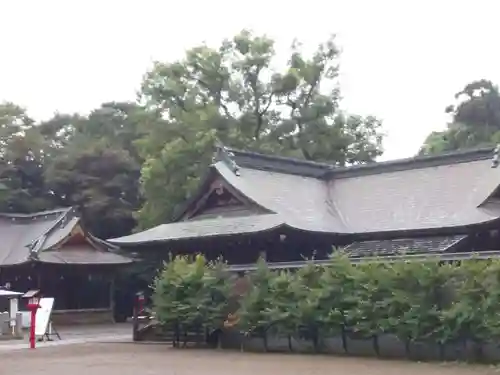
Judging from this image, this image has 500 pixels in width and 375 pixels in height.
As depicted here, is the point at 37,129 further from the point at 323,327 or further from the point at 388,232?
the point at 323,327

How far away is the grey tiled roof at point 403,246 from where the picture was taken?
67.4ft

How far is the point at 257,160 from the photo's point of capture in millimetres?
27922

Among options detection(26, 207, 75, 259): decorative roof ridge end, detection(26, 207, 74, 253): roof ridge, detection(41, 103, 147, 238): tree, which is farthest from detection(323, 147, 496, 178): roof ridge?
detection(41, 103, 147, 238): tree

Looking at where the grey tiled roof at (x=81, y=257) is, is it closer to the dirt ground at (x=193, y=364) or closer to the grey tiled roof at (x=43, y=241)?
the grey tiled roof at (x=43, y=241)

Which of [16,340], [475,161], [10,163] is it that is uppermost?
[10,163]

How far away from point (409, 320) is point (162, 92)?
25538 mm

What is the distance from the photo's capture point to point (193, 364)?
15859 mm

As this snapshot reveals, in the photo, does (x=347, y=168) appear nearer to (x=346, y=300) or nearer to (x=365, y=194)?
(x=365, y=194)

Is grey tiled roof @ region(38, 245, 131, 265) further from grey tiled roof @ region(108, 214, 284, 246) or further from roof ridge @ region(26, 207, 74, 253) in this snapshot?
grey tiled roof @ region(108, 214, 284, 246)

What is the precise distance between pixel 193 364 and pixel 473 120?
35.9 metres

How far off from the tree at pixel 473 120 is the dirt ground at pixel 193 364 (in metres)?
30.0

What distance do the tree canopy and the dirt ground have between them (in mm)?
15844

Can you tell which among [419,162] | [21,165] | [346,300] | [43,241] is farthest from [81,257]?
[346,300]

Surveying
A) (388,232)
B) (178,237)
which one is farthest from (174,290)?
(388,232)
